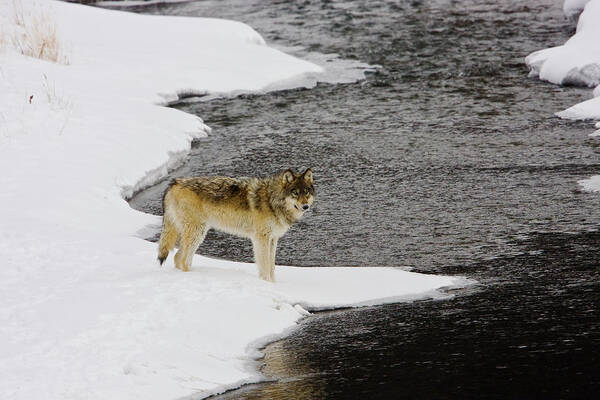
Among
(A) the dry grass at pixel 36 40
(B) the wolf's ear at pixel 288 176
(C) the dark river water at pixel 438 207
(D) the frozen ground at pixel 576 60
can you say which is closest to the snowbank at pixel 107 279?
(C) the dark river water at pixel 438 207

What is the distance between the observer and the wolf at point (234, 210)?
1038 cm

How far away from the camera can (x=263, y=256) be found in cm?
1046

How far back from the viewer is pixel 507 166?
640 inches

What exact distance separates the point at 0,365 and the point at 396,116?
14.5 metres

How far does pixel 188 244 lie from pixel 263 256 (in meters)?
0.91

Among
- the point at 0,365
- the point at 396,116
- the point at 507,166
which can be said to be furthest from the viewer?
the point at 396,116

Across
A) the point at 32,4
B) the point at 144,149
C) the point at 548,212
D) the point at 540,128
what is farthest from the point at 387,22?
the point at 548,212

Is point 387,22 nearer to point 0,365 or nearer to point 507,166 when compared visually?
point 507,166

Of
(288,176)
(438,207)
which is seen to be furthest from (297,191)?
(438,207)

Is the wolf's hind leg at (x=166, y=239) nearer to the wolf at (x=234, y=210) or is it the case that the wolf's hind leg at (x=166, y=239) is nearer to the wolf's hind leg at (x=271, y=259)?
the wolf at (x=234, y=210)

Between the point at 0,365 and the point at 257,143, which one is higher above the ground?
the point at 0,365

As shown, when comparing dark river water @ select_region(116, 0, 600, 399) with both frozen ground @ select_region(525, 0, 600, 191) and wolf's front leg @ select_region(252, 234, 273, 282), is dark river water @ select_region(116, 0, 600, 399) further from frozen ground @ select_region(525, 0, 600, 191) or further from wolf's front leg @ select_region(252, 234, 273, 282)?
wolf's front leg @ select_region(252, 234, 273, 282)

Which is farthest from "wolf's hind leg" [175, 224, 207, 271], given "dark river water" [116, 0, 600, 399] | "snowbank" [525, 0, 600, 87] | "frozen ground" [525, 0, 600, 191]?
"snowbank" [525, 0, 600, 87]

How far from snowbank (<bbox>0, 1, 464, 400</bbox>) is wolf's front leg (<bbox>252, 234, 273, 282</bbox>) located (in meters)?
0.26
